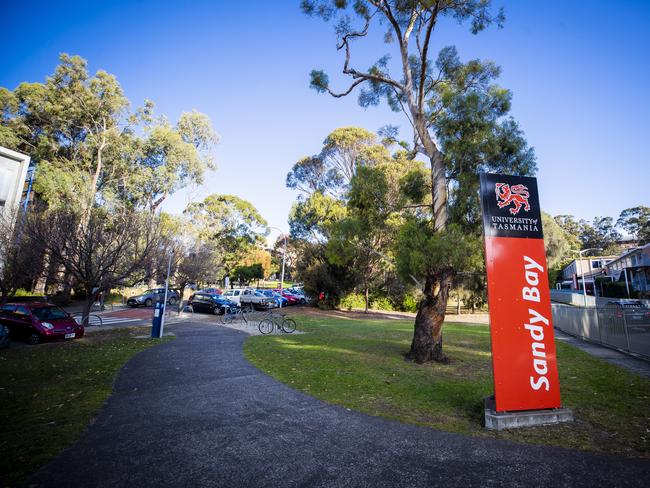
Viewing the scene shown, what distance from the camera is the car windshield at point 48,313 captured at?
1190cm

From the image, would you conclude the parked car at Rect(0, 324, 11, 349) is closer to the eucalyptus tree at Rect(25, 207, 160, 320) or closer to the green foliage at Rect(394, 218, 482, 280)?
the eucalyptus tree at Rect(25, 207, 160, 320)

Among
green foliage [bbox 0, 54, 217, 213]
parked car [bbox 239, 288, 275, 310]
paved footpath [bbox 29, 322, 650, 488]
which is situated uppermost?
green foliage [bbox 0, 54, 217, 213]

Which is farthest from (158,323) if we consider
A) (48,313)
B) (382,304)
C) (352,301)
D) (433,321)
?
(382,304)

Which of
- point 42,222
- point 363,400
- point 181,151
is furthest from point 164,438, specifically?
point 181,151

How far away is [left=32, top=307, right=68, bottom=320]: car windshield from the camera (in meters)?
11.9

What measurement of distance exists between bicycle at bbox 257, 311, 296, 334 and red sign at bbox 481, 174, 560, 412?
11242 mm

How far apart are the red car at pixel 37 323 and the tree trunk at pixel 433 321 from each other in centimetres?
1238

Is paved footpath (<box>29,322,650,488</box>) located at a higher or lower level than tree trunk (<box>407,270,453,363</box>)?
lower

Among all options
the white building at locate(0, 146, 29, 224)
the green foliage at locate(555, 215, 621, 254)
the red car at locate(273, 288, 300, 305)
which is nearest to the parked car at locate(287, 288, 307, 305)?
the red car at locate(273, 288, 300, 305)

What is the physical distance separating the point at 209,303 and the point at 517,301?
73.3 ft

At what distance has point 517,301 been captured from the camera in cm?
512

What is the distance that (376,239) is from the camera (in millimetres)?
25969

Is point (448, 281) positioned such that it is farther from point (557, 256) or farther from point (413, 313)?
point (557, 256)

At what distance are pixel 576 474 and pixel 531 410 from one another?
5.29 feet
